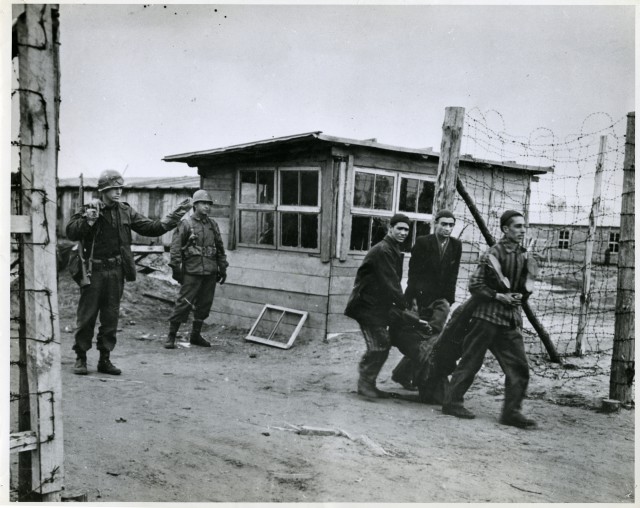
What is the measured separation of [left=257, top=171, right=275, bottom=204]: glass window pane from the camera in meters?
7.57

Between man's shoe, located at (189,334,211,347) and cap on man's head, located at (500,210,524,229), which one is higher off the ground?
cap on man's head, located at (500,210,524,229)

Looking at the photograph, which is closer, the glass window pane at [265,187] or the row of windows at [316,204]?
the row of windows at [316,204]

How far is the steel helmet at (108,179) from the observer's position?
16.0ft

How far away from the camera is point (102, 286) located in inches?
202

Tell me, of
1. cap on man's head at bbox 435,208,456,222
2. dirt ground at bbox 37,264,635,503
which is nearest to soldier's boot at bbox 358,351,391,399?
dirt ground at bbox 37,264,635,503

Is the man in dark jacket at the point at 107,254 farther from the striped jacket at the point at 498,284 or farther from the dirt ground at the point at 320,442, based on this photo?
the striped jacket at the point at 498,284

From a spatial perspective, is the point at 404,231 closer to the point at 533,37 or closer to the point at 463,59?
the point at 463,59

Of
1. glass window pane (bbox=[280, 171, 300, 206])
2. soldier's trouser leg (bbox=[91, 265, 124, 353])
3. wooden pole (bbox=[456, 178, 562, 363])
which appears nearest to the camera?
wooden pole (bbox=[456, 178, 562, 363])

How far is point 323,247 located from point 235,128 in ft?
6.74

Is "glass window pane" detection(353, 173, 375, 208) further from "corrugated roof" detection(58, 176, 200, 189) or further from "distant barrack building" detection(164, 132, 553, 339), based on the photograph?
Answer: "corrugated roof" detection(58, 176, 200, 189)

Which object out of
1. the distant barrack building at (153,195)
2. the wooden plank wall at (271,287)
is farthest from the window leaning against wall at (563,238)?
the distant barrack building at (153,195)

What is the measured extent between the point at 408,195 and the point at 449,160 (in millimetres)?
2329

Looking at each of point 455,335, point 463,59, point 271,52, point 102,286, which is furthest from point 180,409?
point 463,59

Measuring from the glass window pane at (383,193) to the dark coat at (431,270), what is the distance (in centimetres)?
222
